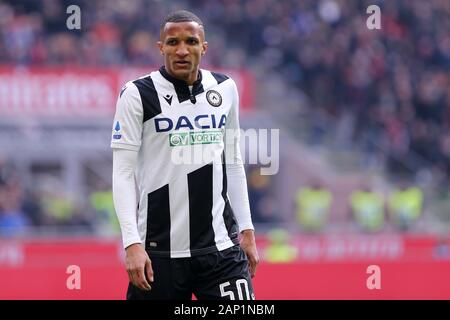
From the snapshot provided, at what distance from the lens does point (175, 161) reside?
4.82 metres

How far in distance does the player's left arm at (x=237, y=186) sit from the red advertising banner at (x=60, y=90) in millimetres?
11474

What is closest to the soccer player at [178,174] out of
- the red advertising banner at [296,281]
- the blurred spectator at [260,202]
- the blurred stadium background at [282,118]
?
the red advertising banner at [296,281]

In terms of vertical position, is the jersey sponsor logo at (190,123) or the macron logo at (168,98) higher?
the macron logo at (168,98)

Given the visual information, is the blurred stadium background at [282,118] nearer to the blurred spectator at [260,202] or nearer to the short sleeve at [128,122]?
the blurred spectator at [260,202]

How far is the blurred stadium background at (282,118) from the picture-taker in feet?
45.3

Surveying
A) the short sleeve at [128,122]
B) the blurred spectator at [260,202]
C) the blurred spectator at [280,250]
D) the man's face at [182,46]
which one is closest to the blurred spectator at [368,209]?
the blurred spectator at [260,202]

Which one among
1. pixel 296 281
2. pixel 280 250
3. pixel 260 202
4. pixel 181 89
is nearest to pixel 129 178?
pixel 181 89

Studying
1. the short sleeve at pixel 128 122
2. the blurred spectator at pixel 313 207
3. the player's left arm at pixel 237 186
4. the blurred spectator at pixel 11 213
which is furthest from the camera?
the blurred spectator at pixel 313 207

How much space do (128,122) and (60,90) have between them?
38.6 feet

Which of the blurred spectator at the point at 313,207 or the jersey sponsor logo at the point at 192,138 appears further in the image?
the blurred spectator at the point at 313,207

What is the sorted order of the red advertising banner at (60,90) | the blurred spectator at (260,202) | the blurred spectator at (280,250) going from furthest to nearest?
the red advertising banner at (60,90), the blurred spectator at (260,202), the blurred spectator at (280,250)

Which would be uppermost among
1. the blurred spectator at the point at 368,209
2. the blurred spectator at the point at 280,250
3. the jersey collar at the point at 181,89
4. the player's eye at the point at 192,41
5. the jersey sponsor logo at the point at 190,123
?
the player's eye at the point at 192,41

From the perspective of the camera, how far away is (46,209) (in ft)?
47.9
